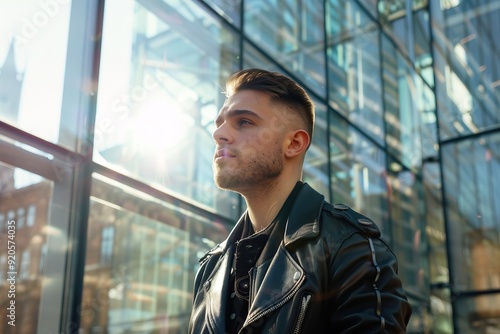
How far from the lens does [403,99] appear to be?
1070cm

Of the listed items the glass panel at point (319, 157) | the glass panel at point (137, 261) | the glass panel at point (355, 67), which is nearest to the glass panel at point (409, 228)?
the glass panel at point (355, 67)

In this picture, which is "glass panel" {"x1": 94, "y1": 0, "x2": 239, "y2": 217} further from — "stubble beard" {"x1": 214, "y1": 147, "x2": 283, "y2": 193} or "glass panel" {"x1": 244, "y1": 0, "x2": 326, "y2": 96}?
"stubble beard" {"x1": 214, "y1": 147, "x2": 283, "y2": 193}

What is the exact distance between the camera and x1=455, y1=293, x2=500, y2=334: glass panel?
9.93m

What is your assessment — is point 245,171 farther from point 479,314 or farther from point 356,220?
point 479,314

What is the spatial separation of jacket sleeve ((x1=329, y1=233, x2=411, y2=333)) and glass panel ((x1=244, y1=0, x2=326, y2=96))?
17.0 ft

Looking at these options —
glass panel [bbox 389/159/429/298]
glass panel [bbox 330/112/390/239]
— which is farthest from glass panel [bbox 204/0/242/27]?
glass panel [bbox 389/159/429/298]

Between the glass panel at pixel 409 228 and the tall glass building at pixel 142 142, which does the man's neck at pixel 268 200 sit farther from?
the glass panel at pixel 409 228

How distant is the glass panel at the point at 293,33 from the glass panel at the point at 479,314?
459 cm

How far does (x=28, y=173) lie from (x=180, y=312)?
5.62ft

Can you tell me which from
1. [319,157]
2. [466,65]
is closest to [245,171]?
[319,157]

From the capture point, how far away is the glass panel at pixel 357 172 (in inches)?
313

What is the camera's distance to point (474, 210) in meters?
10.4

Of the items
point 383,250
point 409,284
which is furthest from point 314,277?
point 409,284

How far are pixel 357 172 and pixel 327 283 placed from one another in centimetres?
712
